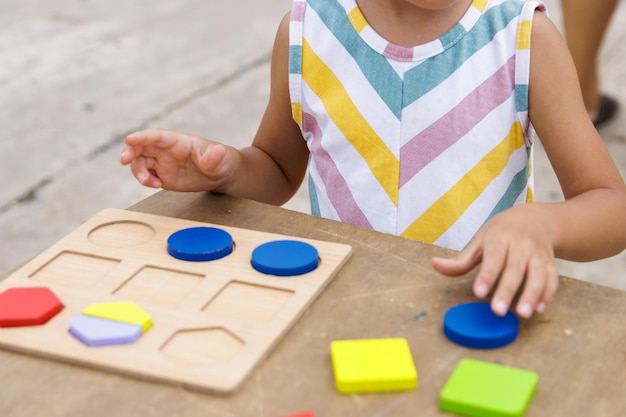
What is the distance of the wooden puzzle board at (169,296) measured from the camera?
0.63 metres

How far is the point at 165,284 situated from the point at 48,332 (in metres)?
0.11

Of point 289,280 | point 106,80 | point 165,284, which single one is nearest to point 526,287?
point 289,280

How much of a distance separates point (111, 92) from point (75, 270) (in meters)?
2.14

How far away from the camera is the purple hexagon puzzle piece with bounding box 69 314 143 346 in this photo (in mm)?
647

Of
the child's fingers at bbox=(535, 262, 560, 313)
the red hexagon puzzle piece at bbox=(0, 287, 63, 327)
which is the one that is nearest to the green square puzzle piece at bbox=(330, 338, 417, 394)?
the child's fingers at bbox=(535, 262, 560, 313)

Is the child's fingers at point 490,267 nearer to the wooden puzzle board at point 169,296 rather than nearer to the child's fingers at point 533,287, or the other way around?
the child's fingers at point 533,287

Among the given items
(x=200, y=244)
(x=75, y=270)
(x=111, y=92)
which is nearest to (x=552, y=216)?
(x=200, y=244)

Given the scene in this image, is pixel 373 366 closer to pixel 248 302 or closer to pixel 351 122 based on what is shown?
pixel 248 302

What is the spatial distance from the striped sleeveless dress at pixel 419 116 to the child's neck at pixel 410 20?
11mm

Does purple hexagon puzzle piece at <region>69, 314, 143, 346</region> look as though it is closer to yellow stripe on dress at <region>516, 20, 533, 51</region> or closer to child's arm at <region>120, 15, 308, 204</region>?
child's arm at <region>120, 15, 308, 204</region>

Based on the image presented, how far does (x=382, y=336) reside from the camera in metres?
0.66

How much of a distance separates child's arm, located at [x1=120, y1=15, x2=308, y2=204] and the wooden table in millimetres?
237

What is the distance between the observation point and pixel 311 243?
79 centimetres

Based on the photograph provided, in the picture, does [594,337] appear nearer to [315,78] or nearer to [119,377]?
[119,377]
